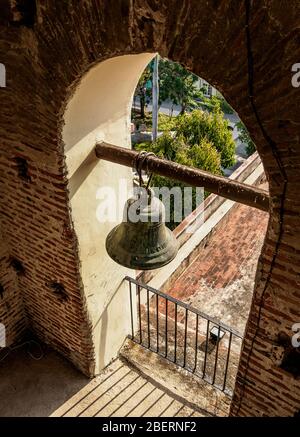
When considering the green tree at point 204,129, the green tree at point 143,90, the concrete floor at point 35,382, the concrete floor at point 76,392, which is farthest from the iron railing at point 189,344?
the green tree at point 143,90

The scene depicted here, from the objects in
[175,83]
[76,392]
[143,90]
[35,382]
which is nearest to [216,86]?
[76,392]

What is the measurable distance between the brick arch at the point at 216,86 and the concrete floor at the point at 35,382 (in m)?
1.89

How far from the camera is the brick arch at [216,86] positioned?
2.14m

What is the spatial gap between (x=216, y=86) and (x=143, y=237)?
1.29m

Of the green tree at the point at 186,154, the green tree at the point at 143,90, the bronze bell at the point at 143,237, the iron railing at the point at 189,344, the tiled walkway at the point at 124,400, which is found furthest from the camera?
the green tree at the point at 143,90

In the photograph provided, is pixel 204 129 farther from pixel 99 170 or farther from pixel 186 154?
pixel 99 170

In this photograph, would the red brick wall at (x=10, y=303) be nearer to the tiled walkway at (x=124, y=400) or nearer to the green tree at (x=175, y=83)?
the tiled walkway at (x=124, y=400)

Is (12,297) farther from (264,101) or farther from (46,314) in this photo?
(264,101)

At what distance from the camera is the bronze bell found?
117 inches

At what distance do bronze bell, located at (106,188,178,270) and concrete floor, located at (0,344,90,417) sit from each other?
2.99 meters

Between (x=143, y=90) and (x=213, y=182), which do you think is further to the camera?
(x=143, y=90)

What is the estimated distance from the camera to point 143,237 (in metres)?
3.08

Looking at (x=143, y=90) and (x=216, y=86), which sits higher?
(x=216, y=86)

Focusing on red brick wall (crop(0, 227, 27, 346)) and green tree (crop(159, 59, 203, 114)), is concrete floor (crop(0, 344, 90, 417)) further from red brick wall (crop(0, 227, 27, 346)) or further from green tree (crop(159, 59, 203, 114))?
green tree (crop(159, 59, 203, 114))
